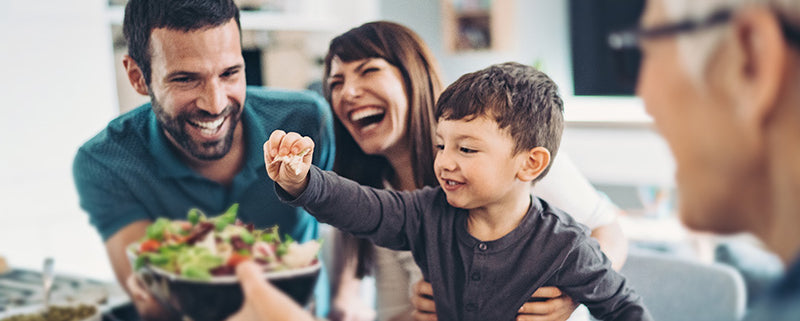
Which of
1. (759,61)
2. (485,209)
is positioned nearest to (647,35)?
(759,61)

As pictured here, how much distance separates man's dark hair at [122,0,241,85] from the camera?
3.77ft

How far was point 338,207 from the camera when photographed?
39.7 inches

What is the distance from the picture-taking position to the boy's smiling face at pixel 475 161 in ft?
3.24

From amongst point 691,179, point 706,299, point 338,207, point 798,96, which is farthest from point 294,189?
point 706,299

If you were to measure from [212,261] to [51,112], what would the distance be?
53 centimetres

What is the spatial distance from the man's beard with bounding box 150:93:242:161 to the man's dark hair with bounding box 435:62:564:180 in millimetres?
417

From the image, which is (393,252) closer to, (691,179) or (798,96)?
(691,179)

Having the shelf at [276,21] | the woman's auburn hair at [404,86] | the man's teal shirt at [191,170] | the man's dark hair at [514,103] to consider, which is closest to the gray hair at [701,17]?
the man's dark hair at [514,103]

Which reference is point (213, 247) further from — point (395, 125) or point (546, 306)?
point (546, 306)

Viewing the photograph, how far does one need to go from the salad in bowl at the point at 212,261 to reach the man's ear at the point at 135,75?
248 mm

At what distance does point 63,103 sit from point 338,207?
725 mm

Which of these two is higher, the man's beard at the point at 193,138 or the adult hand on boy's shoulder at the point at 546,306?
the man's beard at the point at 193,138

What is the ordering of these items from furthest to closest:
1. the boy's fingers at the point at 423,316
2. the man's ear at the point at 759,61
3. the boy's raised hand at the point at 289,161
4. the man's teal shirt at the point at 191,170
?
1. the man's teal shirt at the point at 191,170
2. the boy's fingers at the point at 423,316
3. the boy's raised hand at the point at 289,161
4. the man's ear at the point at 759,61

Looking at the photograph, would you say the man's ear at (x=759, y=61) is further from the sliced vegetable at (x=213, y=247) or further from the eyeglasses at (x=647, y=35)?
the sliced vegetable at (x=213, y=247)
